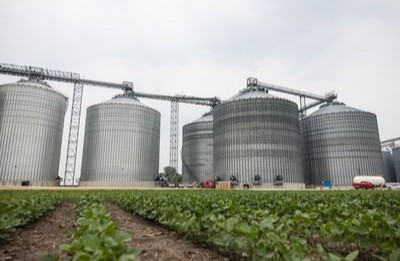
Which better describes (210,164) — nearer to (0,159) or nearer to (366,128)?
(366,128)

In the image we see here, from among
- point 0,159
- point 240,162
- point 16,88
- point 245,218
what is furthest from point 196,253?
point 16,88

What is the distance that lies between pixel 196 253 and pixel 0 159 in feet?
206

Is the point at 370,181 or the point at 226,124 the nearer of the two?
the point at 370,181

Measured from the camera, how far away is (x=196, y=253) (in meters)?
6.39

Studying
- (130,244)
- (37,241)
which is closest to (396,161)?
(130,244)

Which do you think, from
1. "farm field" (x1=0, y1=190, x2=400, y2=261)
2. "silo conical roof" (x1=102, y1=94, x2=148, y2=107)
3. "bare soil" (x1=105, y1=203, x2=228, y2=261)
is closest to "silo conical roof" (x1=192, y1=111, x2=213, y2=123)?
"silo conical roof" (x1=102, y1=94, x2=148, y2=107)

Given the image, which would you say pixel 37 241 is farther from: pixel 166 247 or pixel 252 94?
pixel 252 94

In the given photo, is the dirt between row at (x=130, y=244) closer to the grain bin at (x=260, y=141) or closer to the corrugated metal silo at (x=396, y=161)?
the grain bin at (x=260, y=141)

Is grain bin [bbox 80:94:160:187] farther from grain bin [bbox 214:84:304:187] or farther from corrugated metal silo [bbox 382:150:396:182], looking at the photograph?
corrugated metal silo [bbox 382:150:396:182]

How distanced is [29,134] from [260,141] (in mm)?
49289

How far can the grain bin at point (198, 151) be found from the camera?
282 feet

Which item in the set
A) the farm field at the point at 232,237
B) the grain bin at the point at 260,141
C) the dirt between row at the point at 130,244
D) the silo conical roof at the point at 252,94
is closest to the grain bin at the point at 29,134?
the grain bin at the point at 260,141

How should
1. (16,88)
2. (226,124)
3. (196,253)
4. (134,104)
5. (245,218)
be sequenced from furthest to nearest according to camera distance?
(134,104)
(226,124)
(16,88)
(245,218)
(196,253)

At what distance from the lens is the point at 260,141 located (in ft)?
201
